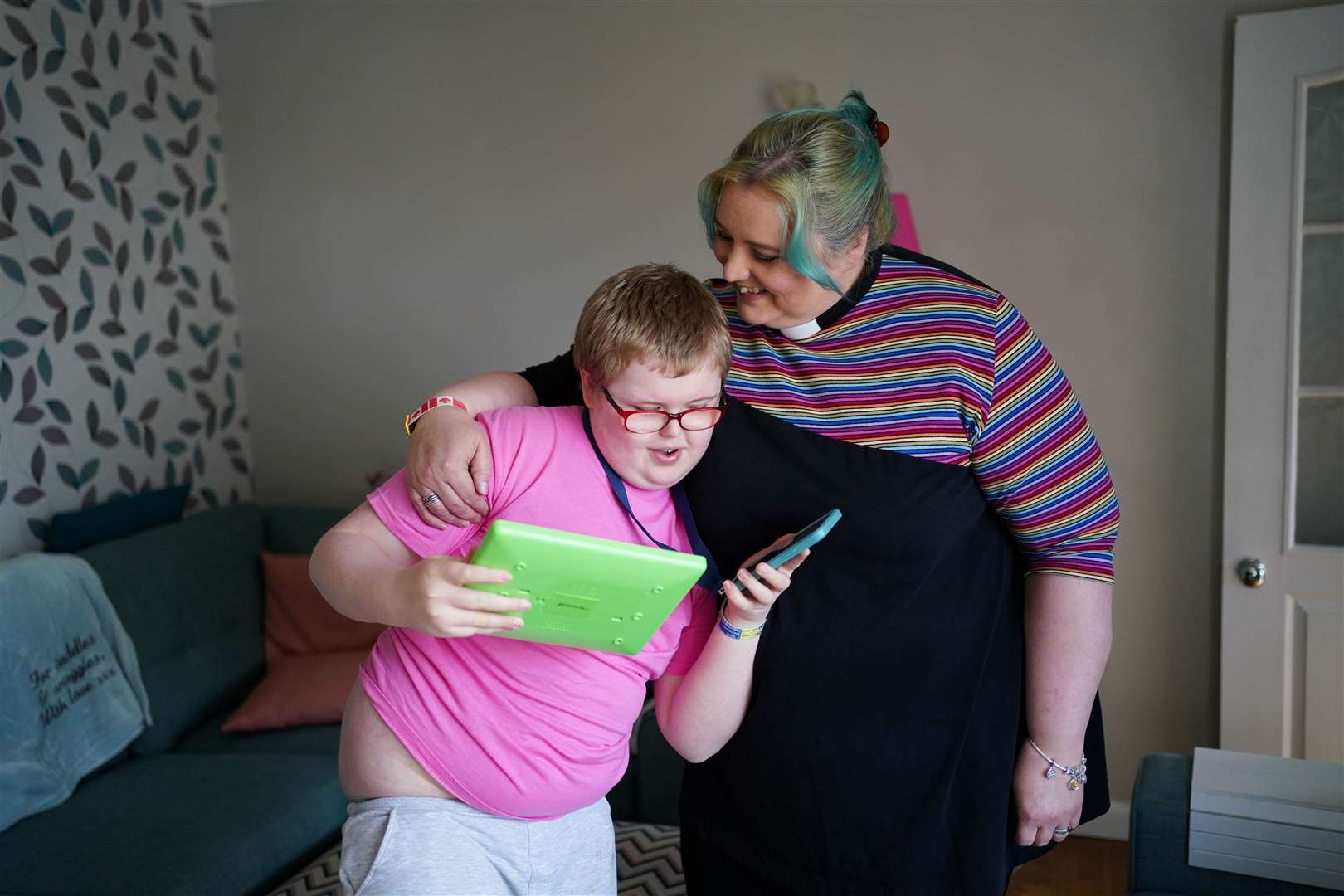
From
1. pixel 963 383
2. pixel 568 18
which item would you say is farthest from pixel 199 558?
pixel 963 383

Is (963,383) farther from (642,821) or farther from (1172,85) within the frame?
(1172,85)

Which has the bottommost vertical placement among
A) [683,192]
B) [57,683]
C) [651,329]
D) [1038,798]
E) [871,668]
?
[57,683]

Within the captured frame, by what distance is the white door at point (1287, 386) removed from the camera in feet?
8.72

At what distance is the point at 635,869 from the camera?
2.17 meters

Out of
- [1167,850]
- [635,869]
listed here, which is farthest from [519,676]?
[1167,850]

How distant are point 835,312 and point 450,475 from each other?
0.50m

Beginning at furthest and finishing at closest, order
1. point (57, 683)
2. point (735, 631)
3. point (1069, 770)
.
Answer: point (57, 683) → point (1069, 770) → point (735, 631)

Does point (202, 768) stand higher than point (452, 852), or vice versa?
point (452, 852)

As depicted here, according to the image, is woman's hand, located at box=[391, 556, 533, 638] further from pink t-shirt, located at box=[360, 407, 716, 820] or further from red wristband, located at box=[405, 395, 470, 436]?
red wristband, located at box=[405, 395, 470, 436]

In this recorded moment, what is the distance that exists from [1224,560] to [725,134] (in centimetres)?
191

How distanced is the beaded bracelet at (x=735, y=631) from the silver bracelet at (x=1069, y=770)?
46 centimetres

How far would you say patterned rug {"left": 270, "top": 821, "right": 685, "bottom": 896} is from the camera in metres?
2.10

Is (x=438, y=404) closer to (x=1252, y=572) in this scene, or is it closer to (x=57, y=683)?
(x=57, y=683)

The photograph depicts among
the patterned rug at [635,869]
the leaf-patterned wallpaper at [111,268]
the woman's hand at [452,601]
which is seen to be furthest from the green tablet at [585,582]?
the leaf-patterned wallpaper at [111,268]
